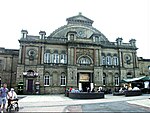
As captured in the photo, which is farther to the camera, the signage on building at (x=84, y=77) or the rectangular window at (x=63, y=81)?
the signage on building at (x=84, y=77)

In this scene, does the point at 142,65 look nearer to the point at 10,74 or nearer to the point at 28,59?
the point at 28,59

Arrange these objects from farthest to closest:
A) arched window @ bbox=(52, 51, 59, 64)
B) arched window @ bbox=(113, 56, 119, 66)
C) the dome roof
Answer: the dome roof, arched window @ bbox=(113, 56, 119, 66), arched window @ bbox=(52, 51, 59, 64)

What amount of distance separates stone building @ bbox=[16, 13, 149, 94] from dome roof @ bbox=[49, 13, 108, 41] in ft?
0.80

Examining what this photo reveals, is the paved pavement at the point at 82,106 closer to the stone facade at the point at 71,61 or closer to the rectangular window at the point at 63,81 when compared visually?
the stone facade at the point at 71,61

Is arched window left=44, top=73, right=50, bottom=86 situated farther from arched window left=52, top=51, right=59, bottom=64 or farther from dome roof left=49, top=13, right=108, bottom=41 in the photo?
dome roof left=49, top=13, right=108, bottom=41

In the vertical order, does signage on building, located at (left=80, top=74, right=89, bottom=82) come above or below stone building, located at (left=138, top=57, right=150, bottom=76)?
below

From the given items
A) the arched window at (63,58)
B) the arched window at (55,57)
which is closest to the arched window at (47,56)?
the arched window at (55,57)

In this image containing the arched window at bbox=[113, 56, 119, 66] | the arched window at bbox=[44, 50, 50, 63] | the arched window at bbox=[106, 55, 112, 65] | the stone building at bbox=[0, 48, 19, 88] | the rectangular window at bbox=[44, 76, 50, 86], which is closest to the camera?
the rectangular window at bbox=[44, 76, 50, 86]

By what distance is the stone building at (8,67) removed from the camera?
38.6 m

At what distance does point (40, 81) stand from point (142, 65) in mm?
26768

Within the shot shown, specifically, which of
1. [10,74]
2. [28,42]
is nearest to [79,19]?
[28,42]

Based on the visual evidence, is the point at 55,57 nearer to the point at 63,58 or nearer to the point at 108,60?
the point at 63,58

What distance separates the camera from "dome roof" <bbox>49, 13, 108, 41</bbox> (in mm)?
42884

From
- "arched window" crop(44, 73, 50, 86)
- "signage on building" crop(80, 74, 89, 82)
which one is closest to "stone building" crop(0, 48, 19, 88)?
"arched window" crop(44, 73, 50, 86)
